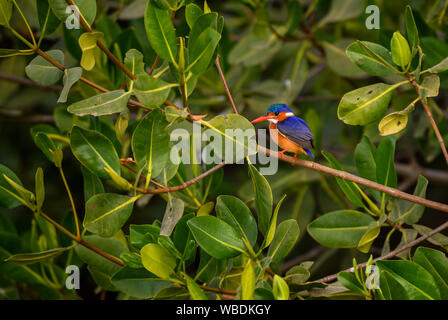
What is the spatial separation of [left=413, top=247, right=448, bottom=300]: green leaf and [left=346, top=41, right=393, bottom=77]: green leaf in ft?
1.49

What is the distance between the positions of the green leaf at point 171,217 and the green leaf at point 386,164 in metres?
0.59

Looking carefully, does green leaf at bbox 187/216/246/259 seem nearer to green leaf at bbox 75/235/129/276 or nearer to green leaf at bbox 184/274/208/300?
green leaf at bbox 184/274/208/300

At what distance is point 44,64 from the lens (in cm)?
129

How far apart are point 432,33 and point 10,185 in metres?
1.45

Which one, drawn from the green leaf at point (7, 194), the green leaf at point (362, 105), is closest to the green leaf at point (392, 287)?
the green leaf at point (362, 105)

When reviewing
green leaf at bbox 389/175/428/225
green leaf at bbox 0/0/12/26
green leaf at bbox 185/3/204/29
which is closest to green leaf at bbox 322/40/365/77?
green leaf at bbox 389/175/428/225

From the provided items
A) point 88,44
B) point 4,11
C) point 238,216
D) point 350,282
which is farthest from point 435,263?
point 4,11

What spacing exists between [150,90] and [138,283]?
506mm

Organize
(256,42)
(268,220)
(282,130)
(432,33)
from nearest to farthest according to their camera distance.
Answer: (268,220), (282,130), (432,33), (256,42)

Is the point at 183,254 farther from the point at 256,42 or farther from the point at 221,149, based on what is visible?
the point at 256,42

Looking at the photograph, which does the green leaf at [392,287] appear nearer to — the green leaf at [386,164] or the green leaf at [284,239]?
the green leaf at [284,239]

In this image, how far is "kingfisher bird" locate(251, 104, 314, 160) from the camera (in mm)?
1448

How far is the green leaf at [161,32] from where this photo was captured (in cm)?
115

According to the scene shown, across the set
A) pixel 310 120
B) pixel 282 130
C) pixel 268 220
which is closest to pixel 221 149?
pixel 268 220
